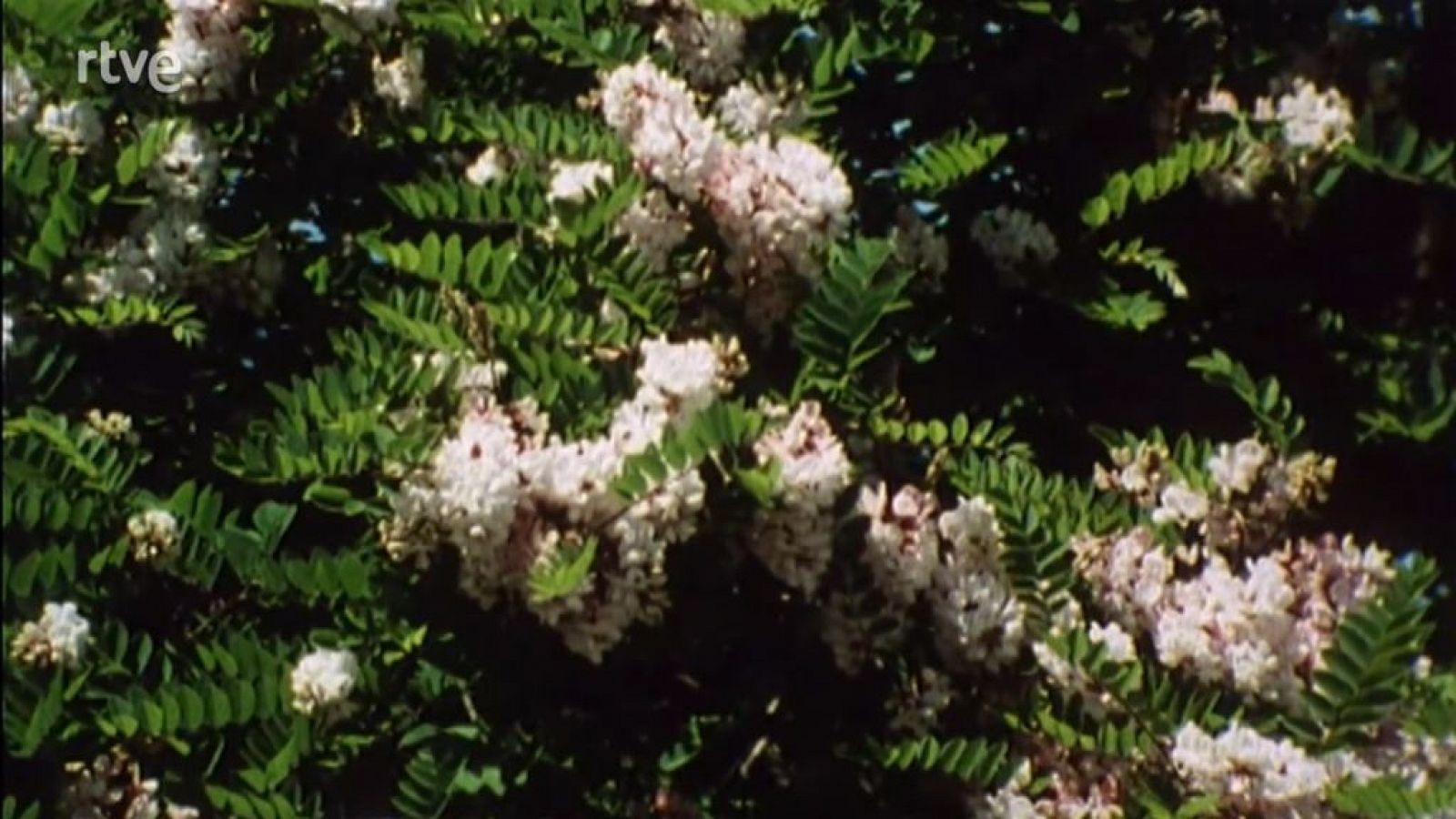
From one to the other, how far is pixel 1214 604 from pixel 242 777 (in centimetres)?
95

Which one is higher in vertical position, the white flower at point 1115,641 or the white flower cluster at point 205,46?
the white flower cluster at point 205,46

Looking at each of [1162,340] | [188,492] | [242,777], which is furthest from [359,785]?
[1162,340]

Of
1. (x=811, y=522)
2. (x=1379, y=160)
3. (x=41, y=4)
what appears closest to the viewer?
(x=811, y=522)

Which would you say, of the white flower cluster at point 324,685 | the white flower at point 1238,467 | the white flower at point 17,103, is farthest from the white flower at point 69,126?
the white flower at point 1238,467

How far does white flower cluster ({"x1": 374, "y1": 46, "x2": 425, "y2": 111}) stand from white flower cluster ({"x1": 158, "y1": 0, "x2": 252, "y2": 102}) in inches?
5.9

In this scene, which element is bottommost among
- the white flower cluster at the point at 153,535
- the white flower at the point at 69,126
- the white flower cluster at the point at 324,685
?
the white flower cluster at the point at 324,685

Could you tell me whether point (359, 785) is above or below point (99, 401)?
below

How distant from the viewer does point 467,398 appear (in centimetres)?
243

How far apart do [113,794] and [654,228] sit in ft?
2.43

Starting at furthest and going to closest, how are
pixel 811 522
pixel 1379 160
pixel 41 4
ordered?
pixel 1379 160 < pixel 41 4 < pixel 811 522

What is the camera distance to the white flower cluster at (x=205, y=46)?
2654 millimetres

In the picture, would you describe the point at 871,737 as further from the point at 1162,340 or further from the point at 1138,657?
the point at 1162,340

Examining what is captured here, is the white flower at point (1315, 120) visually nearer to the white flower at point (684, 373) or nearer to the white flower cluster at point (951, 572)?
the white flower cluster at point (951, 572)

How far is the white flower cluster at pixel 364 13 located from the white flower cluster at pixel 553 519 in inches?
21.6
